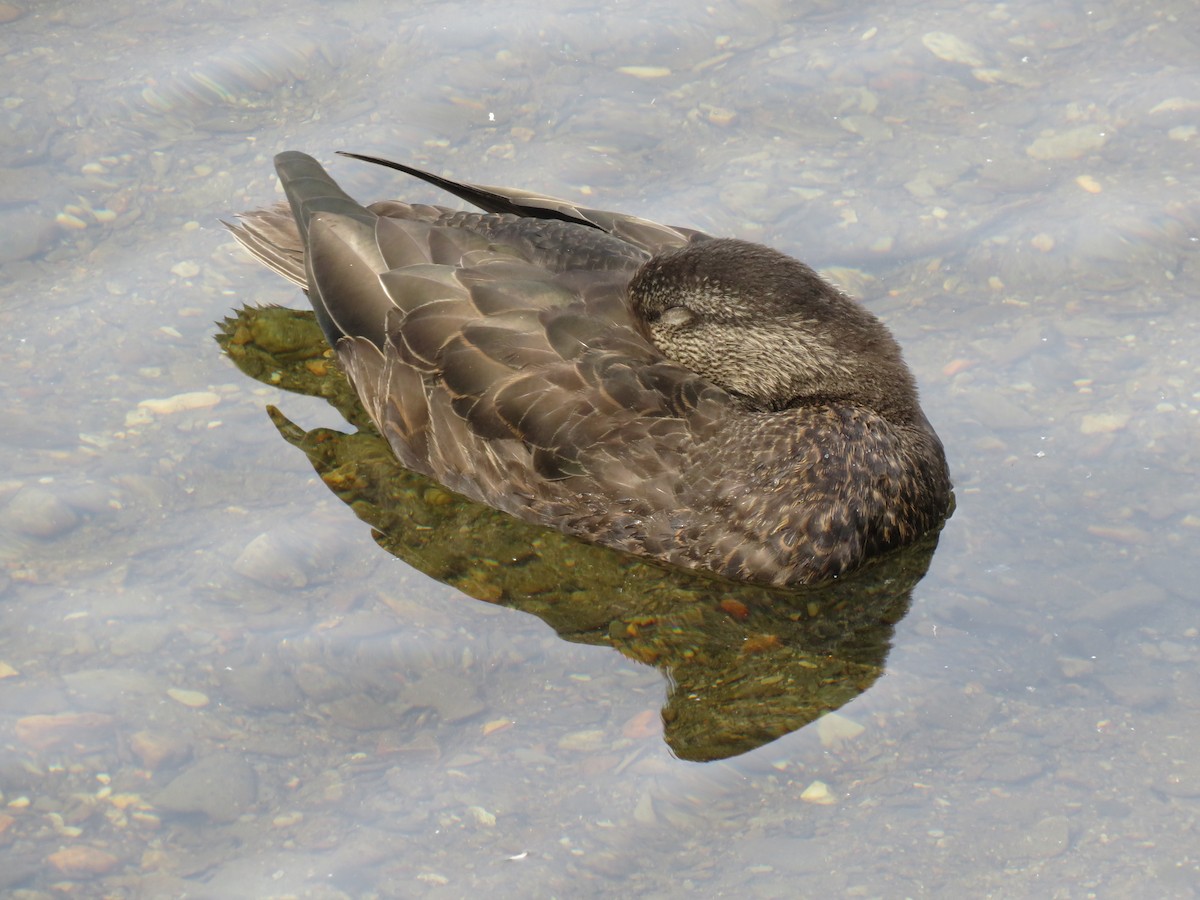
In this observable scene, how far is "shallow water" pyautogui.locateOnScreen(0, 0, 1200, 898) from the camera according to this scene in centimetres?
555

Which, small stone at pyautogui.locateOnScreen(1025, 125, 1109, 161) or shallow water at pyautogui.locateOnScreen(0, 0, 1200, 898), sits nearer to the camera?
shallow water at pyautogui.locateOnScreen(0, 0, 1200, 898)

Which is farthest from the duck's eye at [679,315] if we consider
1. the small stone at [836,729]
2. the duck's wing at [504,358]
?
the small stone at [836,729]

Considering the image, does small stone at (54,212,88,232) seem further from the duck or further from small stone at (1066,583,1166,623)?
small stone at (1066,583,1166,623)

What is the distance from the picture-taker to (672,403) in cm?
671

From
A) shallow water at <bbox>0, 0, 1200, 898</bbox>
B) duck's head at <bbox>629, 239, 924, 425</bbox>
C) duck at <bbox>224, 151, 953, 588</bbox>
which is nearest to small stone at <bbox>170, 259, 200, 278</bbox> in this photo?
shallow water at <bbox>0, 0, 1200, 898</bbox>

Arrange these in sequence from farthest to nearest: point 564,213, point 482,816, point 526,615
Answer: point 564,213 → point 526,615 → point 482,816

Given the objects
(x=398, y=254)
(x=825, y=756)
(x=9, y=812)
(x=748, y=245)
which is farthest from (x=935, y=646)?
(x=9, y=812)

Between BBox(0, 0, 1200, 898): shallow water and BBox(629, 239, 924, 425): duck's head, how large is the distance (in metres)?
0.65

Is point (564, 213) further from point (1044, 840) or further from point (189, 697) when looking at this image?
point (1044, 840)

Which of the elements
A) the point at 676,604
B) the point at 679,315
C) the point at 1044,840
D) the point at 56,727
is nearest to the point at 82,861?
the point at 56,727

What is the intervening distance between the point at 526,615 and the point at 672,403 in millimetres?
1035

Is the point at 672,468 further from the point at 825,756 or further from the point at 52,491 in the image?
the point at 52,491

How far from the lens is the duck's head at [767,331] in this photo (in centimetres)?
669

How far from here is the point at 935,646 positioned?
6.33 meters
